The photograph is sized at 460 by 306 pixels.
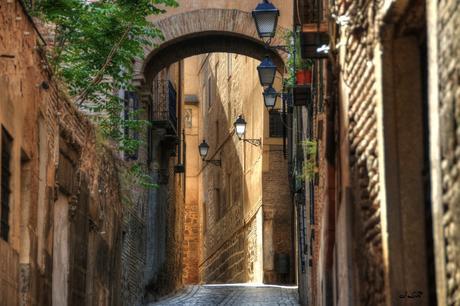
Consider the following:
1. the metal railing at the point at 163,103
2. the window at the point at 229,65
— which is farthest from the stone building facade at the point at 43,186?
the window at the point at 229,65

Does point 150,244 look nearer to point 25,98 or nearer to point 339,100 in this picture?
point 25,98

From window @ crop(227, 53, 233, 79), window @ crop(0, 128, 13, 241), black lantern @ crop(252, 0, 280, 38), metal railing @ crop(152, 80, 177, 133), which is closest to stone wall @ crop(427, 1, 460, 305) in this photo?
window @ crop(0, 128, 13, 241)

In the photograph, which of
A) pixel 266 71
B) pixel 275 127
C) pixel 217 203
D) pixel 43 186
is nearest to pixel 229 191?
pixel 217 203

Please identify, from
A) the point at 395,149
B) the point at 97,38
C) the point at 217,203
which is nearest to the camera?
the point at 395,149

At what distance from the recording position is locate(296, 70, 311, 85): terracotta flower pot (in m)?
20.9

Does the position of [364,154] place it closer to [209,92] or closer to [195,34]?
[195,34]

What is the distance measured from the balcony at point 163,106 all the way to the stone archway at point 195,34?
7.10 ft

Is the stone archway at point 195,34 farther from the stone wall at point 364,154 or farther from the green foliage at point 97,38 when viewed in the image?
the stone wall at point 364,154

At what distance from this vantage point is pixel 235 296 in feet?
99.7

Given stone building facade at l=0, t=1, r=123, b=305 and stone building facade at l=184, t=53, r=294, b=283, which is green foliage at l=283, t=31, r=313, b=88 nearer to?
stone building facade at l=0, t=1, r=123, b=305

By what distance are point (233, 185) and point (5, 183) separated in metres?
32.9

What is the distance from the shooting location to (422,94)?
8781 mm

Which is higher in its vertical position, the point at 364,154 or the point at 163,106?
the point at 163,106

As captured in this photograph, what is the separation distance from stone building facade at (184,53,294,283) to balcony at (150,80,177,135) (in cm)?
304
